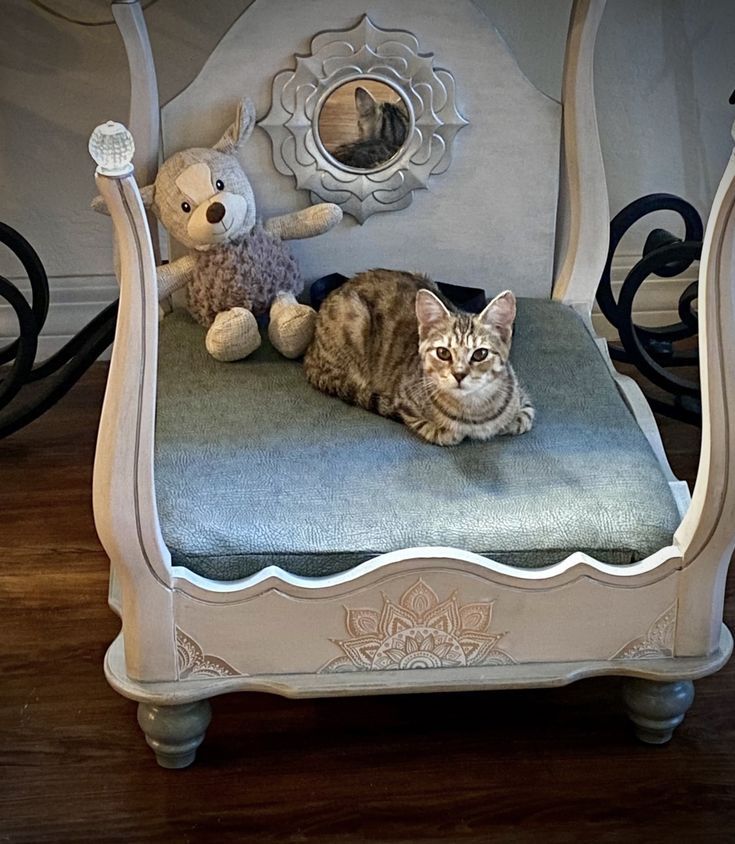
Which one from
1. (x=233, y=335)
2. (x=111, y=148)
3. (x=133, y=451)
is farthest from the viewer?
(x=233, y=335)

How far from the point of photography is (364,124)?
67.2 inches

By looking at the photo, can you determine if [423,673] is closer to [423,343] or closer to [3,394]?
[423,343]

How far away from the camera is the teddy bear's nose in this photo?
1.62m

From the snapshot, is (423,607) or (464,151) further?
(464,151)

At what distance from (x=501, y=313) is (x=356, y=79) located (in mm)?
500

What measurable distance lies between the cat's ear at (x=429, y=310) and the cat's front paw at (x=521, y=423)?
16cm

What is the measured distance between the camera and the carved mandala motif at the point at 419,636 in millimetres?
1272

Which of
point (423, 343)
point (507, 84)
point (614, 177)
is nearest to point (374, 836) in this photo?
point (423, 343)

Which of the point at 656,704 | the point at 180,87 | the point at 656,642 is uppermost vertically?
the point at 180,87

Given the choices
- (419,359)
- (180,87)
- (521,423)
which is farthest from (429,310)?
(180,87)

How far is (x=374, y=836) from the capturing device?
1310 millimetres

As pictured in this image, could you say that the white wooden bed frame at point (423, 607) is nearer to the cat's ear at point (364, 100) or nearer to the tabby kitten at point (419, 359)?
the tabby kitten at point (419, 359)

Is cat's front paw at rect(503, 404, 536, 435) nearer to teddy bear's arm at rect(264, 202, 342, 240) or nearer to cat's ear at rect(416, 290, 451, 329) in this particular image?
cat's ear at rect(416, 290, 451, 329)

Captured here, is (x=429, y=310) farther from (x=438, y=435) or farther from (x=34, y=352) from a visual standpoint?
(x=34, y=352)
